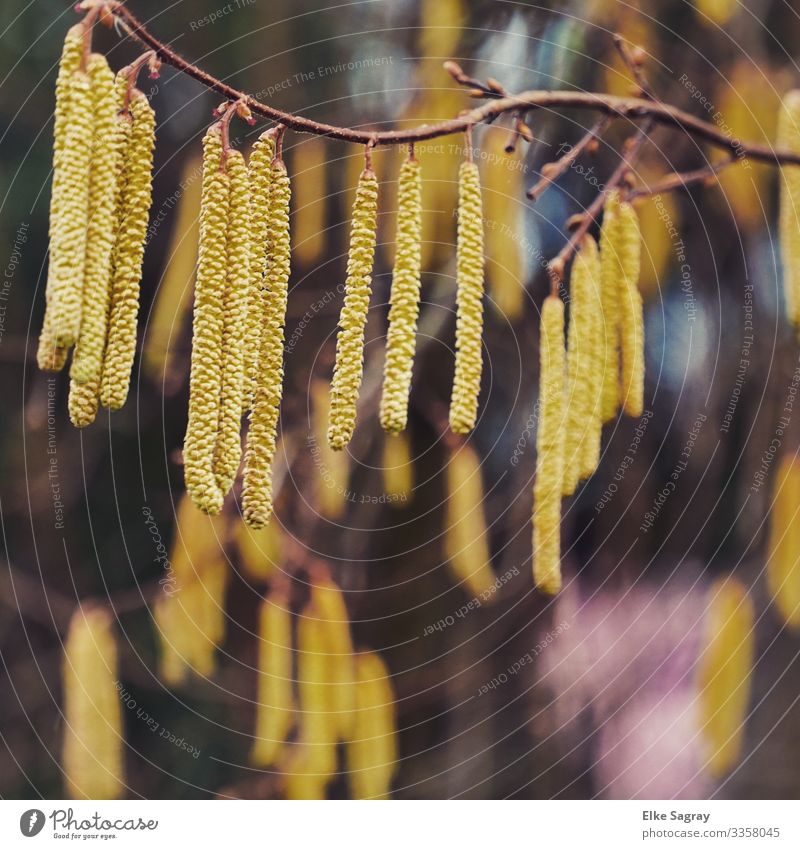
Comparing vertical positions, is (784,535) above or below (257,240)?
below

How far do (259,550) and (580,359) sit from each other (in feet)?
1.02

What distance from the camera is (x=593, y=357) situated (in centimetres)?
66

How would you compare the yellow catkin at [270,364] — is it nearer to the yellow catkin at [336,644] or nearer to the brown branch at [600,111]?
the brown branch at [600,111]

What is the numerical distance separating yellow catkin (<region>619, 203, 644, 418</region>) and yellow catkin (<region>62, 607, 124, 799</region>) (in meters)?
0.47

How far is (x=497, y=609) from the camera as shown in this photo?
74cm

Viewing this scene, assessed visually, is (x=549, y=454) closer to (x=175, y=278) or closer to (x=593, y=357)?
(x=593, y=357)

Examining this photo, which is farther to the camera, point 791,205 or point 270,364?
point 791,205

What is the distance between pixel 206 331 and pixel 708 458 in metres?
0.47

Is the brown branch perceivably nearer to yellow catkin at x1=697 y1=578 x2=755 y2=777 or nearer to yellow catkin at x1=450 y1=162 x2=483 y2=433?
yellow catkin at x1=450 y1=162 x2=483 y2=433

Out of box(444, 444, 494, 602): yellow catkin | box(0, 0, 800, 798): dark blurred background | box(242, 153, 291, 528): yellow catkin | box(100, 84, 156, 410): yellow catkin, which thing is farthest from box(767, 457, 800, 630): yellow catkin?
box(100, 84, 156, 410): yellow catkin

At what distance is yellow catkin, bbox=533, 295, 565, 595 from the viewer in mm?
660

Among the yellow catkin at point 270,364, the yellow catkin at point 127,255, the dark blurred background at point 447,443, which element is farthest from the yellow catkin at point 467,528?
the yellow catkin at point 127,255

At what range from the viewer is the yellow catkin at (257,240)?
0.52 metres

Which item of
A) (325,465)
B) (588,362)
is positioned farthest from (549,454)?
(325,465)
